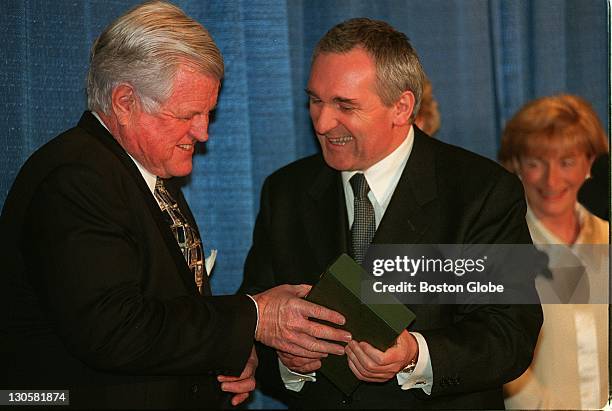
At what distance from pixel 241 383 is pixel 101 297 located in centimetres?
48

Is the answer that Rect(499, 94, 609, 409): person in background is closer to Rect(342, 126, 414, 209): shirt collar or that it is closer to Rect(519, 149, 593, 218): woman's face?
Rect(519, 149, 593, 218): woman's face

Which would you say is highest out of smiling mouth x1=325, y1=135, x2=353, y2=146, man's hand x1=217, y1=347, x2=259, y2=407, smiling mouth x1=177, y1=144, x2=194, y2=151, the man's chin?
smiling mouth x1=177, y1=144, x2=194, y2=151

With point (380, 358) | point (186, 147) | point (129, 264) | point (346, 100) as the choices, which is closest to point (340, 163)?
point (346, 100)

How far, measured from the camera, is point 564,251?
243cm

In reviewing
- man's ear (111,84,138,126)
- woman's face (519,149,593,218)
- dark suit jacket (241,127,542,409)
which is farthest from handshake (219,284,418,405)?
woman's face (519,149,593,218)

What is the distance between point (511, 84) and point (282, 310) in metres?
1.22

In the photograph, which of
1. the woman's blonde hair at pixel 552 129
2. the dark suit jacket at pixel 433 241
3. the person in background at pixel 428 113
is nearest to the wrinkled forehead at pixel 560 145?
the woman's blonde hair at pixel 552 129

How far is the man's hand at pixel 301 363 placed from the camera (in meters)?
1.87

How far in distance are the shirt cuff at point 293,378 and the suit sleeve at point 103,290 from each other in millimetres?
374

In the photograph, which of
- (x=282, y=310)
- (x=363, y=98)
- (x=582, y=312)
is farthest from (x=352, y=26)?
(x=582, y=312)

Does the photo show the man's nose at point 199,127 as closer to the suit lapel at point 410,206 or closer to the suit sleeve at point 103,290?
the suit sleeve at point 103,290

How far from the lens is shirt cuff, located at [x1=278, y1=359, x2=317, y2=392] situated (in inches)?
78.6

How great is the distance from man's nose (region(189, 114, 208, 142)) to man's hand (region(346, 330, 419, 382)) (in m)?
0.58

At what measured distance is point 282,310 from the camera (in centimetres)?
182
